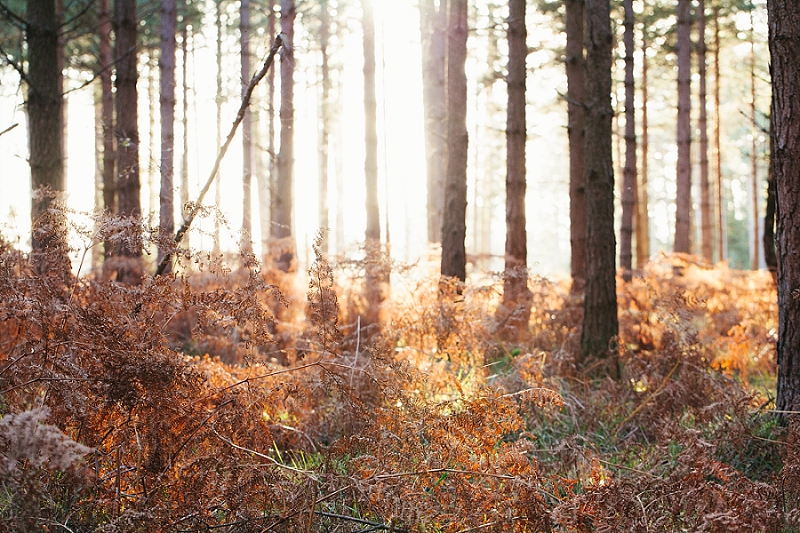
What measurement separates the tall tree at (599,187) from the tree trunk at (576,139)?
10.1ft

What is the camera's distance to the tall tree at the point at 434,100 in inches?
512

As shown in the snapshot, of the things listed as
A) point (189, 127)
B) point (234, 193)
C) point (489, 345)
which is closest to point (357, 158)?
point (189, 127)

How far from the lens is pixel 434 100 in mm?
13875

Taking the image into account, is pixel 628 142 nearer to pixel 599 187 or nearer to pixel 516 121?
pixel 516 121

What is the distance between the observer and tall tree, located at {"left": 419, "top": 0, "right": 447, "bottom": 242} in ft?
42.6

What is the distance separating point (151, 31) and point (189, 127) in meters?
5.64

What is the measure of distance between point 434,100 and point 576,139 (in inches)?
185

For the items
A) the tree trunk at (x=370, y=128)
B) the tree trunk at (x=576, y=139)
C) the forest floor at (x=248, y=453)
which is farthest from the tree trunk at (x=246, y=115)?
the tree trunk at (x=576, y=139)

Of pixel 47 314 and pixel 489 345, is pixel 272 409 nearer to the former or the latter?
pixel 47 314

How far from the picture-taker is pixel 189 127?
74.3 ft

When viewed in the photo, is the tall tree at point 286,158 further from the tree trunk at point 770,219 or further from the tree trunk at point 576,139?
A: the tree trunk at point 770,219

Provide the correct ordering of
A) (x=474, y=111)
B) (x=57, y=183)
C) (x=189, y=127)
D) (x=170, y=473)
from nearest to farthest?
1. (x=170, y=473)
2. (x=57, y=183)
3. (x=189, y=127)
4. (x=474, y=111)

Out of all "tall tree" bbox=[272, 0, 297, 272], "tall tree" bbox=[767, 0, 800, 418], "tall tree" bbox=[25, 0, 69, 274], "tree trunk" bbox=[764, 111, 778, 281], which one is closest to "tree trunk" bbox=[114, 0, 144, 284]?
"tall tree" bbox=[25, 0, 69, 274]

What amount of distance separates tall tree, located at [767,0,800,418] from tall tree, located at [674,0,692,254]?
10848 mm
